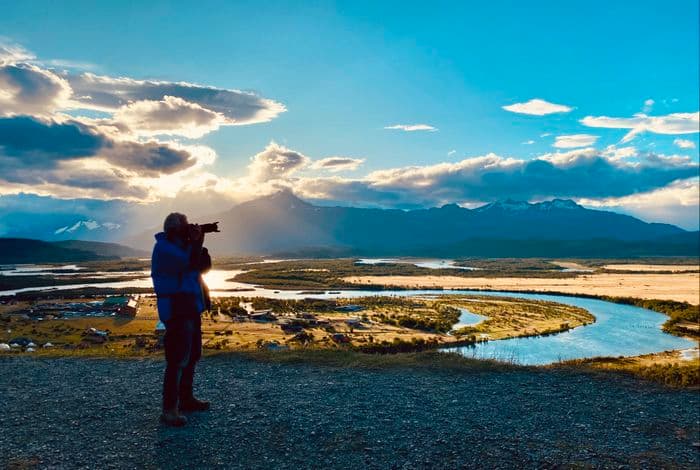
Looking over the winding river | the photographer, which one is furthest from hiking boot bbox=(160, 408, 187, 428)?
the winding river

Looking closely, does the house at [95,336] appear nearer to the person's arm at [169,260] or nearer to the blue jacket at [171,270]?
the blue jacket at [171,270]

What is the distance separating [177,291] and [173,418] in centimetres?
265

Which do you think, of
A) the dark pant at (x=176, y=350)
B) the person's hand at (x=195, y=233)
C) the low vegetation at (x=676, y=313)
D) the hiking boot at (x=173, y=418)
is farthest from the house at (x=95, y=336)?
the low vegetation at (x=676, y=313)

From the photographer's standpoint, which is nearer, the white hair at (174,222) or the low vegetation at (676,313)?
the white hair at (174,222)

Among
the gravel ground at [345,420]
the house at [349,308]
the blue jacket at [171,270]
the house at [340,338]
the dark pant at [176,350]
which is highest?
the blue jacket at [171,270]

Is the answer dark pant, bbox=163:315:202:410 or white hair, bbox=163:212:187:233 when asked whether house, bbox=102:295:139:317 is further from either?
white hair, bbox=163:212:187:233

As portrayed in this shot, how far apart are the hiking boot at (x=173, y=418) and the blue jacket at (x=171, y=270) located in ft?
6.47

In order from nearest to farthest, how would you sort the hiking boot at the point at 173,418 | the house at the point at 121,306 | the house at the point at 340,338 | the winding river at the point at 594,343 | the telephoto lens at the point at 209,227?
the hiking boot at the point at 173,418 → the telephoto lens at the point at 209,227 → the winding river at the point at 594,343 → the house at the point at 340,338 → the house at the point at 121,306

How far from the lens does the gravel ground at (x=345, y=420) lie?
30.4 feet

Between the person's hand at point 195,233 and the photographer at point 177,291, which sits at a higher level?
the person's hand at point 195,233

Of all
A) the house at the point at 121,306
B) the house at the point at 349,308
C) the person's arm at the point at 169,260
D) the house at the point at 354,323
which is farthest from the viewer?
the house at the point at 349,308

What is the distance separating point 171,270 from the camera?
10023 mm

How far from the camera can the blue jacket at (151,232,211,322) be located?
9984 mm

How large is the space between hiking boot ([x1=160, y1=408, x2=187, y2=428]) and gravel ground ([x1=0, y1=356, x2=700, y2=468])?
0.16 m
